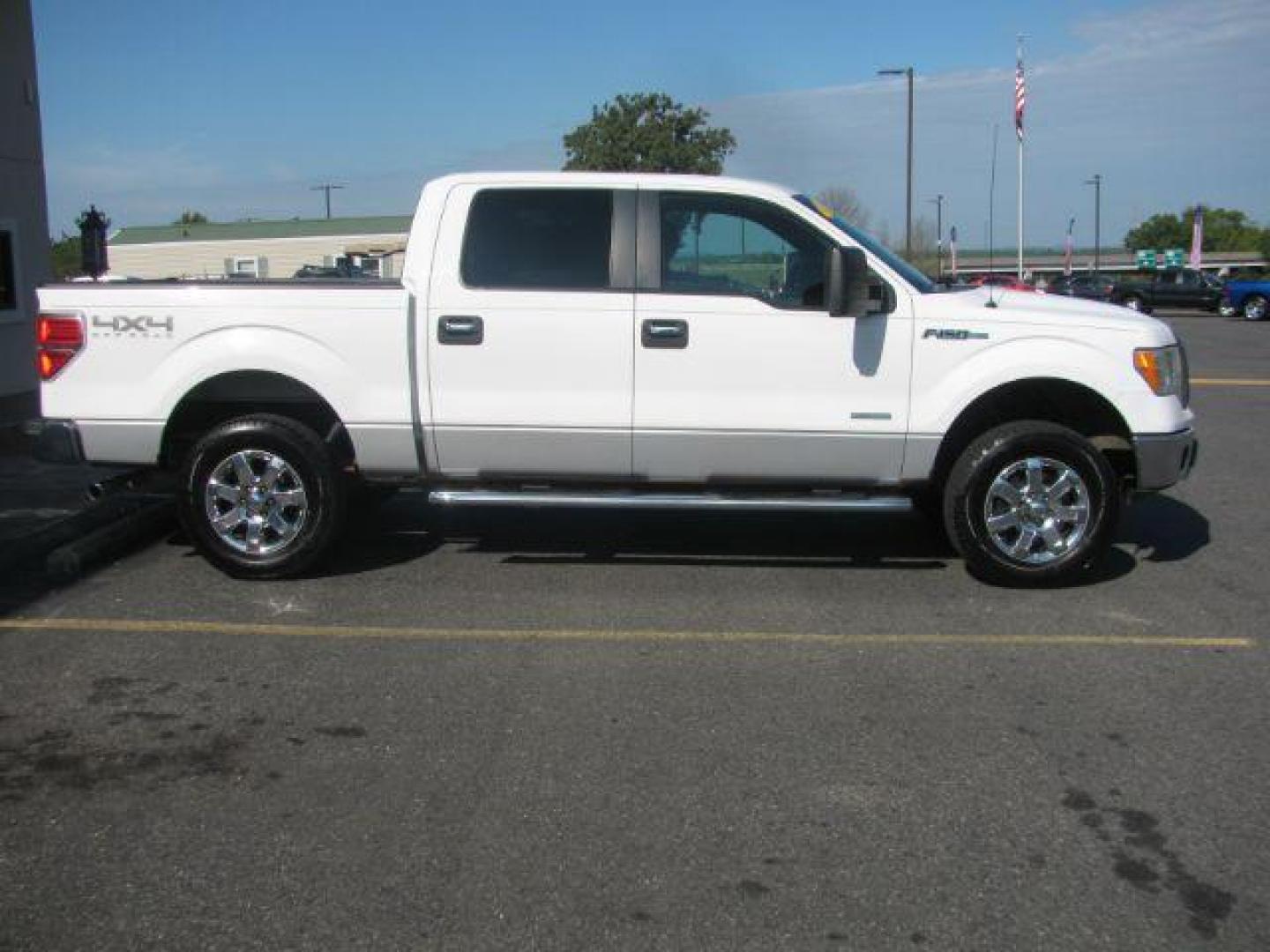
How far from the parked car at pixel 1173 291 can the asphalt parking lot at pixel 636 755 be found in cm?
3912

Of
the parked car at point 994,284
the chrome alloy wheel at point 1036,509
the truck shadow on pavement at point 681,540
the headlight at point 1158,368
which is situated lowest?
the truck shadow on pavement at point 681,540

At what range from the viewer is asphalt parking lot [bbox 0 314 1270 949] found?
3.39 meters

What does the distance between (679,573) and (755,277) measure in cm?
168

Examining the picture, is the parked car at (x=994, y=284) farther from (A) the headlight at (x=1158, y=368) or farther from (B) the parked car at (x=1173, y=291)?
(B) the parked car at (x=1173, y=291)

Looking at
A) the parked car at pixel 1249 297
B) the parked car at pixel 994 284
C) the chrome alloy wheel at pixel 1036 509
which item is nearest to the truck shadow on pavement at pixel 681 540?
the chrome alloy wheel at pixel 1036 509

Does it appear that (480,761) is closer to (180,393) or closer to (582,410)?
(582,410)

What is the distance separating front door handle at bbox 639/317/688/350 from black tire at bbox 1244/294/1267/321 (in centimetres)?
3779

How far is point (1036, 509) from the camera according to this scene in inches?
255

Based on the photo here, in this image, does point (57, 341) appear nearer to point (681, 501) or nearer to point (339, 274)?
point (681, 501)

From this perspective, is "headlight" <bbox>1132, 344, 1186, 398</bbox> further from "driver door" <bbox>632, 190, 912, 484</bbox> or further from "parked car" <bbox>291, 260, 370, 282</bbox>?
"parked car" <bbox>291, 260, 370, 282</bbox>

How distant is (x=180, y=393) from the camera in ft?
21.5

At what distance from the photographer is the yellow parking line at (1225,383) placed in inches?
667

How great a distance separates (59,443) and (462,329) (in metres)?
2.28

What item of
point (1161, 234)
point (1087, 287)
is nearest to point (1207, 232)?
point (1161, 234)
